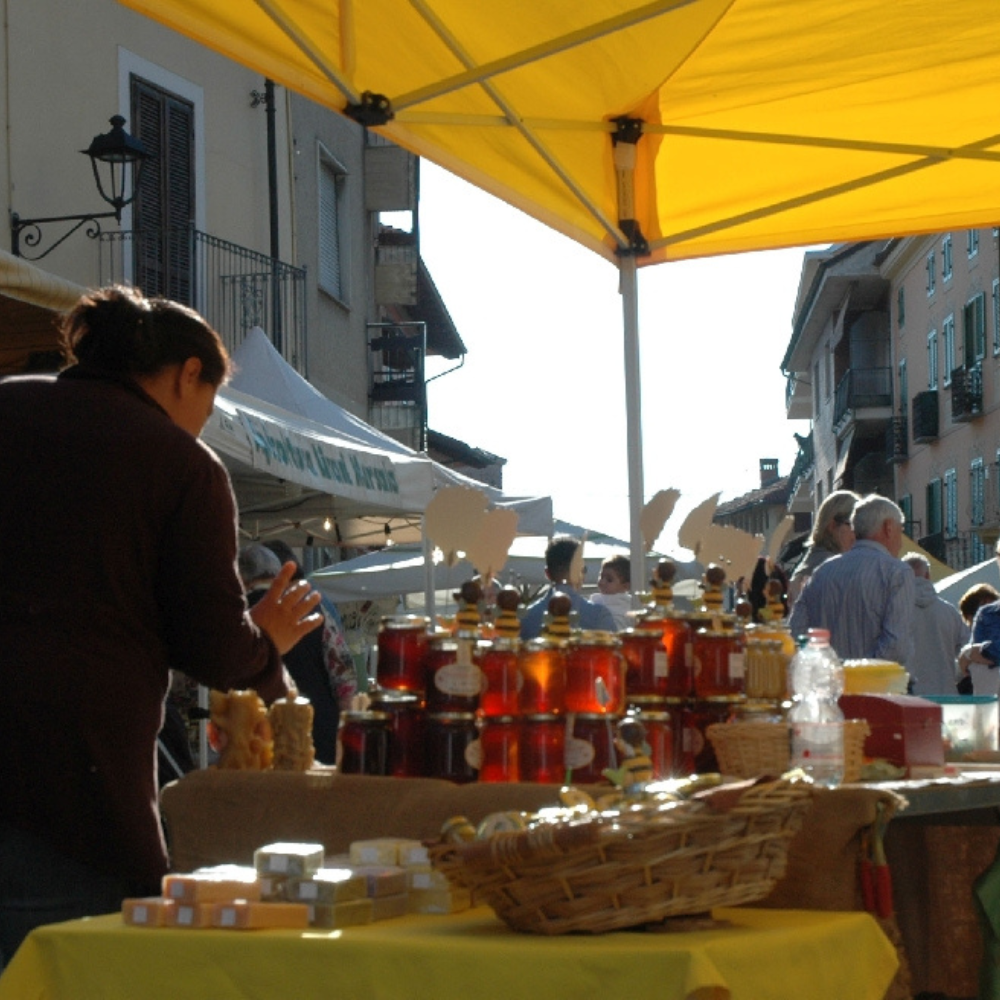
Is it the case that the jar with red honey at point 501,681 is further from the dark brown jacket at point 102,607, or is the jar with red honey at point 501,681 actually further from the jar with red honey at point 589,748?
the dark brown jacket at point 102,607

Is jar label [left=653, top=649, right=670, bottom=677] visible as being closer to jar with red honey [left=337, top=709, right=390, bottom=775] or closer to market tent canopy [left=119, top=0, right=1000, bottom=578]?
jar with red honey [left=337, top=709, right=390, bottom=775]

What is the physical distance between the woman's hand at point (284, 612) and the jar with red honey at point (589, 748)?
564 millimetres

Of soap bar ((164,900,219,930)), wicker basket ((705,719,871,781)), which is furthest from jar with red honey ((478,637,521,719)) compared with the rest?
soap bar ((164,900,219,930))

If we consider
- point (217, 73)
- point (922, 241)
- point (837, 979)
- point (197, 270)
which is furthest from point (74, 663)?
point (922, 241)

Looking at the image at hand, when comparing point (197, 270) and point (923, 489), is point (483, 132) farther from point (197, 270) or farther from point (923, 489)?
point (923, 489)

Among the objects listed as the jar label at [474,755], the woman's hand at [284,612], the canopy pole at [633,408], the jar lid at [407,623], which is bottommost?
the jar label at [474,755]

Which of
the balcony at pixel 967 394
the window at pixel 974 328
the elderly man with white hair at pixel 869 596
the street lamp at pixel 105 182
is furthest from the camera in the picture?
the balcony at pixel 967 394

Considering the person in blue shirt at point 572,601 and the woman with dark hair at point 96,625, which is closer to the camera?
the woman with dark hair at point 96,625

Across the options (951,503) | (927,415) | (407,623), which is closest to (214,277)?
(407,623)

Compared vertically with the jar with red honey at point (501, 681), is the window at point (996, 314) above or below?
above

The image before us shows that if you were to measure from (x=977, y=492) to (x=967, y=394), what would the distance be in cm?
238

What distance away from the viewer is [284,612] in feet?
11.0

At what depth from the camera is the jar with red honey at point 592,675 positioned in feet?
11.8

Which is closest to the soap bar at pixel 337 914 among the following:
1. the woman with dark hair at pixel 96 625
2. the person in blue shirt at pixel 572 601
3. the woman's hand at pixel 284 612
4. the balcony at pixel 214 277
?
the woman with dark hair at pixel 96 625
